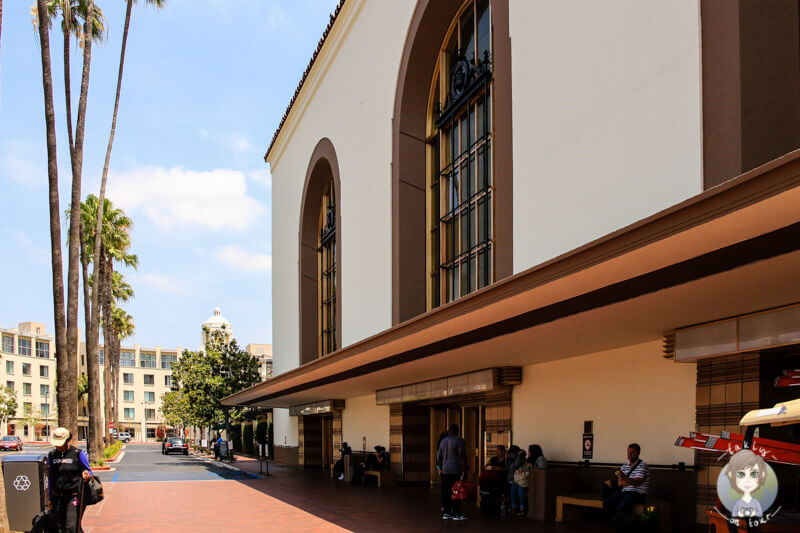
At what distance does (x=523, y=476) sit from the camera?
47.0ft

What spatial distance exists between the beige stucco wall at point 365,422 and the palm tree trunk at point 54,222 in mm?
9349

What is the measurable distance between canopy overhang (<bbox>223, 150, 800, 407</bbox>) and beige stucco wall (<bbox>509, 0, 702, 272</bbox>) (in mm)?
1735

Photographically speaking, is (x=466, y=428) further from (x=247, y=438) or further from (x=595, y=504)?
(x=247, y=438)

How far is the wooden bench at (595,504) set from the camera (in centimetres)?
1109

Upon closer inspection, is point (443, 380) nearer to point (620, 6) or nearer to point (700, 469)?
point (700, 469)

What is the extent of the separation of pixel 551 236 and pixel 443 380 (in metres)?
6.37

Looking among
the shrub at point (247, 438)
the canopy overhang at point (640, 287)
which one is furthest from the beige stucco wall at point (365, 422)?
the shrub at point (247, 438)

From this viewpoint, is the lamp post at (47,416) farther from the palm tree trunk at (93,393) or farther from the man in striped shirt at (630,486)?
the man in striped shirt at (630,486)

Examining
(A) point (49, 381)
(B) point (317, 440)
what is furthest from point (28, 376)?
(B) point (317, 440)

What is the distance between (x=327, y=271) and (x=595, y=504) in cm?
2164

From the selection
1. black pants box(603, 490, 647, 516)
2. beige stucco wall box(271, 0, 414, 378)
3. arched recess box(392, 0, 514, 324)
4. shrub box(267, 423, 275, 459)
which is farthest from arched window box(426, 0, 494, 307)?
shrub box(267, 423, 275, 459)

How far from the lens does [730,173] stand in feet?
32.7

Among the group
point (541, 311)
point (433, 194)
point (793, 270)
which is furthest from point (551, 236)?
point (433, 194)

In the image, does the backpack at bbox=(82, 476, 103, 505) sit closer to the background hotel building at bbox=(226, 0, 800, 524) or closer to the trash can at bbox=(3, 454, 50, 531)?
the trash can at bbox=(3, 454, 50, 531)
